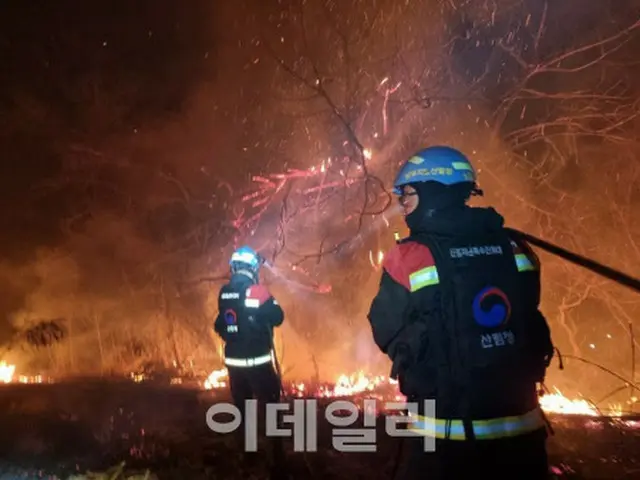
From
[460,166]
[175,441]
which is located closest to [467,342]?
[460,166]

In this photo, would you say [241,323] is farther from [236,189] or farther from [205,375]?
[236,189]

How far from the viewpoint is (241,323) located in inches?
245

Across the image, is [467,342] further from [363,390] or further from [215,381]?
[215,381]

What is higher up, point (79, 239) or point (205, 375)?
point (79, 239)

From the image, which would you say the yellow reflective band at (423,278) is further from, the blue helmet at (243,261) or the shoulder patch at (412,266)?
the blue helmet at (243,261)

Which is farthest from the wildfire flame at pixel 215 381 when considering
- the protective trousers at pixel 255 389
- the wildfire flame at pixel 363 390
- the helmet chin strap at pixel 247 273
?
the helmet chin strap at pixel 247 273

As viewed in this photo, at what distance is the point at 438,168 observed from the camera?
3080 millimetres

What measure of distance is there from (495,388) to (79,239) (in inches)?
504

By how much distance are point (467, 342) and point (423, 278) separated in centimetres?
35

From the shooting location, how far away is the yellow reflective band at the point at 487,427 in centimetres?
274

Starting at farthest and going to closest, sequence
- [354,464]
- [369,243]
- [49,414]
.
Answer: [369,243] → [49,414] → [354,464]

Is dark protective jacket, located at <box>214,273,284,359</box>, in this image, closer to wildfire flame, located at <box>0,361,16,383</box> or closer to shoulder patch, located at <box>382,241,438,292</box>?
shoulder patch, located at <box>382,241,438,292</box>

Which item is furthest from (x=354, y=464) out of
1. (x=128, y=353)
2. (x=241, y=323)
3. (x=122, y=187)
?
(x=122, y=187)

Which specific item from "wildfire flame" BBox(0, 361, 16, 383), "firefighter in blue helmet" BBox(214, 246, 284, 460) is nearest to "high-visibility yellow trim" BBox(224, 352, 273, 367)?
"firefighter in blue helmet" BBox(214, 246, 284, 460)
